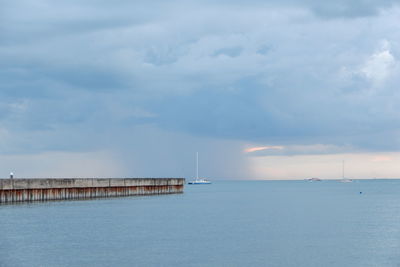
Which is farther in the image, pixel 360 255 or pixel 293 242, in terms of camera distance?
pixel 293 242

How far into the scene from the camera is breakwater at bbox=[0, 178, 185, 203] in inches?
2975

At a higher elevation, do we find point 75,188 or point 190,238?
point 75,188

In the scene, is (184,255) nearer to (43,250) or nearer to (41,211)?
(43,250)

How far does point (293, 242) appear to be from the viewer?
4550 cm

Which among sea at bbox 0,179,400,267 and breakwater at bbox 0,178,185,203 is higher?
breakwater at bbox 0,178,185,203

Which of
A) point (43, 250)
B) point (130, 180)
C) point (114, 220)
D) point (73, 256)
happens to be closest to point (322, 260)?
point (73, 256)

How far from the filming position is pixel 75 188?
88188 mm

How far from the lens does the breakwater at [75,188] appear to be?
248 feet

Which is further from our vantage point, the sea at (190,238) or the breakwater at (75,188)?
the breakwater at (75,188)

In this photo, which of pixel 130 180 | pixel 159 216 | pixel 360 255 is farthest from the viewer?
pixel 130 180

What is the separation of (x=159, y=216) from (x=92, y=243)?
24.1m

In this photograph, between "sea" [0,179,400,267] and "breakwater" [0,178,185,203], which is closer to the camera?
"sea" [0,179,400,267]

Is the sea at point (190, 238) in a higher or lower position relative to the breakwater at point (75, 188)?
lower

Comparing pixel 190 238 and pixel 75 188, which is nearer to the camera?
pixel 190 238
